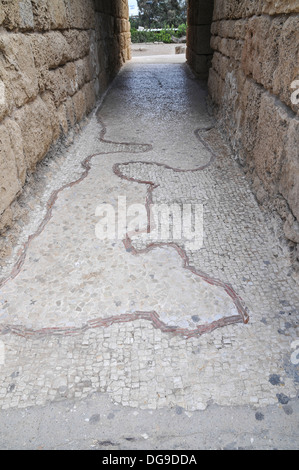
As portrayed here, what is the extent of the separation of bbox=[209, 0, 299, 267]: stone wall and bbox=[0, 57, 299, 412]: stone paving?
0.21m

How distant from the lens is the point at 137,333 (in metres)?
1.51

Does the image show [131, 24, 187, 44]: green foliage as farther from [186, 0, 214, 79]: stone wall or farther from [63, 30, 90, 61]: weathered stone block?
[63, 30, 90, 61]: weathered stone block

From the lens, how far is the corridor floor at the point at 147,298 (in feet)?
4.31

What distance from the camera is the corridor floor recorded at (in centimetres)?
131

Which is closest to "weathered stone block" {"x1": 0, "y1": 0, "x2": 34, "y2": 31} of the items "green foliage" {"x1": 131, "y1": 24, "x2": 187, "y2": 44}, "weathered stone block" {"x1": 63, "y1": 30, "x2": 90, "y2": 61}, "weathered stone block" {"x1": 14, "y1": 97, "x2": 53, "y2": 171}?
"weathered stone block" {"x1": 14, "y1": 97, "x2": 53, "y2": 171}

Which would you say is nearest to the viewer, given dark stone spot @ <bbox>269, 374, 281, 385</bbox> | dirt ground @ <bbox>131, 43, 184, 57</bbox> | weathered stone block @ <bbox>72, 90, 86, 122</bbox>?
dark stone spot @ <bbox>269, 374, 281, 385</bbox>

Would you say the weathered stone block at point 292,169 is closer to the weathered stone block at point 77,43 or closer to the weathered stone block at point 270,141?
the weathered stone block at point 270,141

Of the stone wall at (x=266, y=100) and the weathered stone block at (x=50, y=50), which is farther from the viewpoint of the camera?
the weathered stone block at (x=50, y=50)

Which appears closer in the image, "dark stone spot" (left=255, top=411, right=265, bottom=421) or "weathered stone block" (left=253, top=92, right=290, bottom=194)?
"dark stone spot" (left=255, top=411, right=265, bottom=421)

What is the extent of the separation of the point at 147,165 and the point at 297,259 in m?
1.64

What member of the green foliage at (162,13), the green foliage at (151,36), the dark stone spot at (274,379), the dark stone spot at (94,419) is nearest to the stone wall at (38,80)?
the dark stone spot at (94,419)

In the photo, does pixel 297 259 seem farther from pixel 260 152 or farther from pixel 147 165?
pixel 147 165

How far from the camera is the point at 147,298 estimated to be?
168 centimetres

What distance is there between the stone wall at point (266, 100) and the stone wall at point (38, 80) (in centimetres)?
162
